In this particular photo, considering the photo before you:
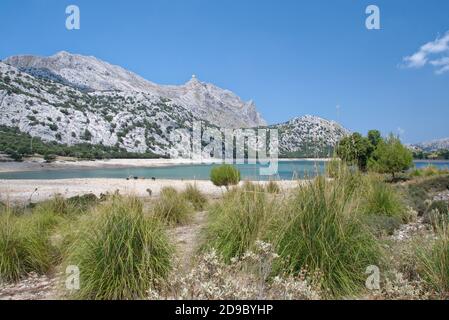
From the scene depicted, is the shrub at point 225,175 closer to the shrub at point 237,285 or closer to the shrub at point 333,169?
the shrub at point 333,169

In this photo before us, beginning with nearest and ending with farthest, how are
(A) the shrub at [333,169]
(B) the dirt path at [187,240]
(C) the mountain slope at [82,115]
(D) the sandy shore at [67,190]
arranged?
(B) the dirt path at [187,240], (A) the shrub at [333,169], (D) the sandy shore at [67,190], (C) the mountain slope at [82,115]

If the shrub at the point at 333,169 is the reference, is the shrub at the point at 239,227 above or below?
below

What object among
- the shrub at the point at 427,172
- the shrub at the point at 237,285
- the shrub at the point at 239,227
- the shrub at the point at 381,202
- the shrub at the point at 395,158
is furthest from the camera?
the shrub at the point at 427,172

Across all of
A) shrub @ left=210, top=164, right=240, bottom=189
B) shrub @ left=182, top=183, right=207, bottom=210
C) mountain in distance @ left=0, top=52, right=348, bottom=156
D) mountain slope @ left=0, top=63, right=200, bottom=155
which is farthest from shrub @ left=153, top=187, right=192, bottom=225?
mountain slope @ left=0, top=63, right=200, bottom=155

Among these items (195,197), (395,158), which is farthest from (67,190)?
(395,158)

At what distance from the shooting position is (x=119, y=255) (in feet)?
13.6

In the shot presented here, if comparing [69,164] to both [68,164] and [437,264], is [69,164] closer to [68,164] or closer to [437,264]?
[68,164]

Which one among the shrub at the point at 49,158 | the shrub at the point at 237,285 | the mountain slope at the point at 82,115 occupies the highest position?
the mountain slope at the point at 82,115

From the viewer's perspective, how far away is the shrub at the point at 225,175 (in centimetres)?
2264

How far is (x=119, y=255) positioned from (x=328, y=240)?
2426 mm

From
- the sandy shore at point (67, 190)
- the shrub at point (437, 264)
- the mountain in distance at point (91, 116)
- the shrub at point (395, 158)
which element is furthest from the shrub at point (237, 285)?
the mountain in distance at point (91, 116)

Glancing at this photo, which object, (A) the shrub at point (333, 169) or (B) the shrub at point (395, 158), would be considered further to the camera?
(B) the shrub at point (395, 158)

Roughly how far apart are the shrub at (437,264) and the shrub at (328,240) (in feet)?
1.67
